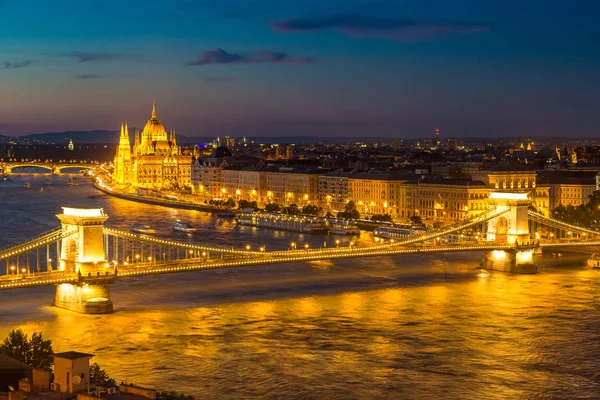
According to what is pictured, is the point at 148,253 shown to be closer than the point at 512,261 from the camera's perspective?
No

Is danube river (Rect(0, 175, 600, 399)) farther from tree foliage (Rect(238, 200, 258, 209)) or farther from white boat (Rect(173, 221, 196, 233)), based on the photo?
tree foliage (Rect(238, 200, 258, 209))

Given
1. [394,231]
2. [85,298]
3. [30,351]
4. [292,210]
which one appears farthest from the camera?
[292,210]

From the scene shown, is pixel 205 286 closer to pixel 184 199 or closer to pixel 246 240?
pixel 246 240

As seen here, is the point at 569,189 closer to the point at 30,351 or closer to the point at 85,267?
the point at 85,267

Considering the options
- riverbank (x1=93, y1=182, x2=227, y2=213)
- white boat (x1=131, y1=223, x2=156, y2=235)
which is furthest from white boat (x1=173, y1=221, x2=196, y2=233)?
riverbank (x1=93, y1=182, x2=227, y2=213)

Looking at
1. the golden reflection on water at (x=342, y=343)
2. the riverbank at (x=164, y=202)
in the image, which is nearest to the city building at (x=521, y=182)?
the riverbank at (x=164, y=202)

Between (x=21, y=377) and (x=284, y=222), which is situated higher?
(x=284, y=222)

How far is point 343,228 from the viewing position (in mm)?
41156

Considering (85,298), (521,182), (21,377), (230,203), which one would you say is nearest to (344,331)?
(85,298)

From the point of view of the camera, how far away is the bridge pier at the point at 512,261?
2817 cm

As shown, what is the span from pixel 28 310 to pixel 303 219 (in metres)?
23.7

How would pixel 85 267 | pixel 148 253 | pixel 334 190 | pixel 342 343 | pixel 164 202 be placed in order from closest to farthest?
pixel 342 343 → pixel 85 267 → pixel 148 253 → pixel 334 190 → pixel 164 202

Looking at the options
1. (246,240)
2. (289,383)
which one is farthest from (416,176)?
(289,383)

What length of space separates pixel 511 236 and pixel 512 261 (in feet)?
3.85
